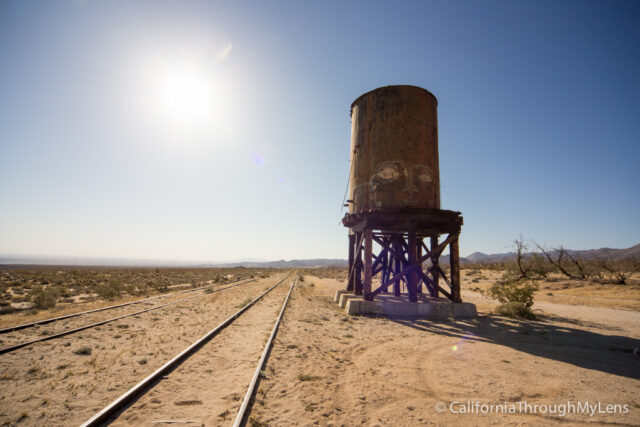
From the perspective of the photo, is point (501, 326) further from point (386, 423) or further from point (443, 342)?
point (386, 423)

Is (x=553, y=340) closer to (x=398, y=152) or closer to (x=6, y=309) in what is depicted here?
(x=398, y=152)

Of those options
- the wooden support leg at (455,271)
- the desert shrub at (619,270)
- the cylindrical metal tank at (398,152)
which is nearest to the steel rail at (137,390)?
the cylindrical metal tank at (398,152)

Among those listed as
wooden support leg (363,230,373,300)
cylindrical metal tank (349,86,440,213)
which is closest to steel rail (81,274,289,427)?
wooden support leg (363,230,373,300)

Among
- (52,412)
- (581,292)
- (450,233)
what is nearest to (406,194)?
(450,233)

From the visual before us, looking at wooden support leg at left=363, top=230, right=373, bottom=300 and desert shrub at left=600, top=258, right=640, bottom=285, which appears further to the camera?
desert shrub at left=600, top=258, right=640, bottom=285

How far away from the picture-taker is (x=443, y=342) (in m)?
6.67

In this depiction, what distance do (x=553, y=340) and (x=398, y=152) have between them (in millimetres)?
7019

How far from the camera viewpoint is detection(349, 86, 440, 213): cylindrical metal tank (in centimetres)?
999

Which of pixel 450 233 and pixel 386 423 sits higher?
pixel 450 233

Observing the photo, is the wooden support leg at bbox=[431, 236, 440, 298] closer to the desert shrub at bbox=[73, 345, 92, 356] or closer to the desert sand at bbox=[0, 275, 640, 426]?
the desert sand at bbox=[0, 275, 640, 426]

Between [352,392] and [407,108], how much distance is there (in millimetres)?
9598

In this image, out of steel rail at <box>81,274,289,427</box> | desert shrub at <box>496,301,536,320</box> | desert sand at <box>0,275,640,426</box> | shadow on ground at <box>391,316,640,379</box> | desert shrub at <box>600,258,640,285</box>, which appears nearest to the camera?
steel rail at <box>81,274,289,427</box>

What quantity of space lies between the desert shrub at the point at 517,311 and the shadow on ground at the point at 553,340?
1.46 ft

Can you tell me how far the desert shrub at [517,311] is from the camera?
10.3 meters
